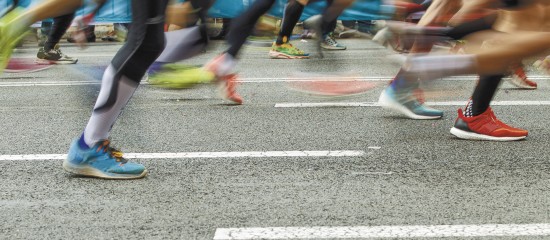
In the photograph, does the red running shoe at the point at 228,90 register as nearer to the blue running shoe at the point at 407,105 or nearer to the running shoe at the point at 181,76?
the running shoe at the point at 181,76

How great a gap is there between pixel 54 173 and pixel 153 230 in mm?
1333

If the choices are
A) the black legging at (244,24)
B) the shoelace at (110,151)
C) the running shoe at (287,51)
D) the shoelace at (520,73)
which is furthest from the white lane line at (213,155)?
the running shoe at (287,51)

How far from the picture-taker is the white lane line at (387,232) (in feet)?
11.8

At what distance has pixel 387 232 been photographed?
11.9 feet

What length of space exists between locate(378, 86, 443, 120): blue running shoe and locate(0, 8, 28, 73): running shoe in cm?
248

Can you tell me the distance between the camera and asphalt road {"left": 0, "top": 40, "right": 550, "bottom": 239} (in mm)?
3869

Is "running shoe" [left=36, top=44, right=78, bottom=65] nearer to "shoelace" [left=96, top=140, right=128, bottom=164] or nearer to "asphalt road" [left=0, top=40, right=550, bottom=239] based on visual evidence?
"asphalt road" [left=0, top=40, right=550, bottom=239]

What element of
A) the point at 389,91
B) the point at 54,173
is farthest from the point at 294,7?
the point at 54,173

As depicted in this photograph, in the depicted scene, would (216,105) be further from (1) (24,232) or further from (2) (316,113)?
(1) (24,232)

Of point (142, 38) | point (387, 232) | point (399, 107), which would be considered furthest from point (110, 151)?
point (399, 107)

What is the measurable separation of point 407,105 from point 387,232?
2.97m

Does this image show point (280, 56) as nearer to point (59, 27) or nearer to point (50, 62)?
point (50, 62)

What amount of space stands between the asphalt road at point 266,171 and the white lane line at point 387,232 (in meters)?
0.05

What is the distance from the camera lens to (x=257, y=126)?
6.30m
